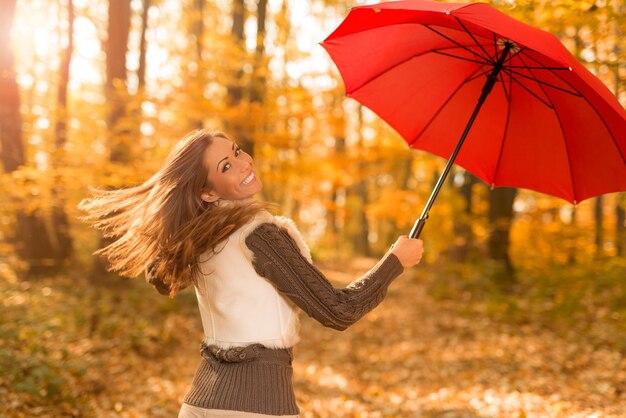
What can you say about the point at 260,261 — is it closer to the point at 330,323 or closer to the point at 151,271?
the point at 330,323

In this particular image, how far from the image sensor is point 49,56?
13906 millimetres

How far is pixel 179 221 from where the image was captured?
88.8 inches

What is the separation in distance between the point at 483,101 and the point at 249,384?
210cm

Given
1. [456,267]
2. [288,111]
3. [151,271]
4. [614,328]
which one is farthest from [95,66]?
[151,271]

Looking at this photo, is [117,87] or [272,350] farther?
[117,87]

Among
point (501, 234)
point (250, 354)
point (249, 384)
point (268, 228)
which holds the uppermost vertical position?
point (268, 228)

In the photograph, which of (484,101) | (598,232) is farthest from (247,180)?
(598,232)

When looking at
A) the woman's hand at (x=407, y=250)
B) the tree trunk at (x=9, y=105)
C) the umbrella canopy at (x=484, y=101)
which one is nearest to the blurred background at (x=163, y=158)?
the tree trunk at (x=9, y=105)

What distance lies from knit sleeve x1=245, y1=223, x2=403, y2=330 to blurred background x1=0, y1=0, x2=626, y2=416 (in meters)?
1.83

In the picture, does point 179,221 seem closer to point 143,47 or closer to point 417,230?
point 417,230

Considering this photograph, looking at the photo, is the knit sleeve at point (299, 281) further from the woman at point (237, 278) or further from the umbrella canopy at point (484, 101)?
the umbrella canopy at point (484, 101)

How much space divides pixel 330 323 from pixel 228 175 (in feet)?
2.27

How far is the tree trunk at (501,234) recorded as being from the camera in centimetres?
1087

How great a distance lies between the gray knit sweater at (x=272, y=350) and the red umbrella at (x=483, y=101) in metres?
0.95
